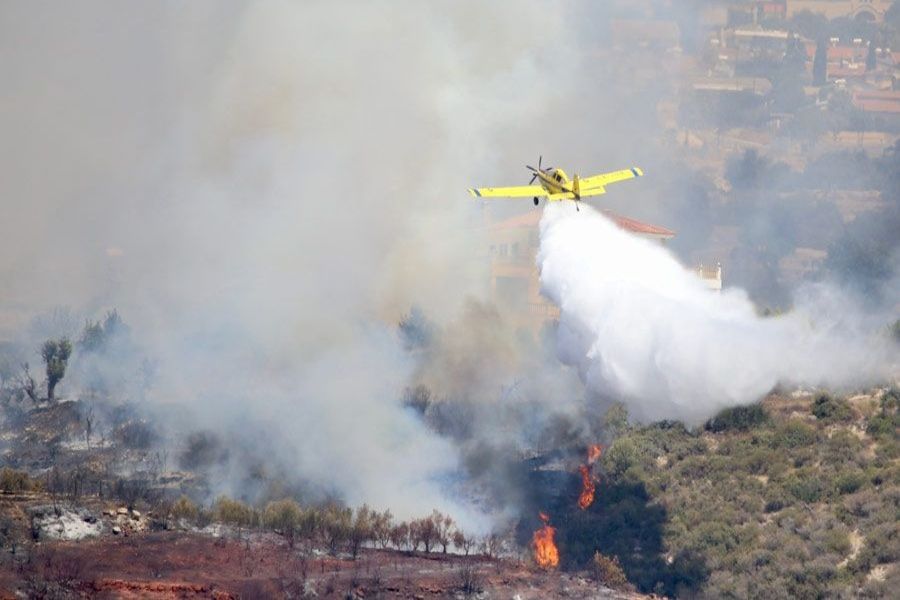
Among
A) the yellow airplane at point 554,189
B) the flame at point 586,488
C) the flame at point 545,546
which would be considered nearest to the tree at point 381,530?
the flame at point 545,546

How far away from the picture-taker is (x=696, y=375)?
249ft

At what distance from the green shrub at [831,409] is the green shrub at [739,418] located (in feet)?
6.80

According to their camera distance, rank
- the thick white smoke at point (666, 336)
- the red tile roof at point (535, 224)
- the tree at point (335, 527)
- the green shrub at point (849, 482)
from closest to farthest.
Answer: the tree at point (335, 527), the green shrub at point (849, 482), the thick white smoke at point (666, 336), the red tile roof at point (535, 224)

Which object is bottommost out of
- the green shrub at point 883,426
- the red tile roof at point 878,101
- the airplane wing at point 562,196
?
the green shrub at point 883,426

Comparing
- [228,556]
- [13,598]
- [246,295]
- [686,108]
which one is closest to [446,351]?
[246,295]

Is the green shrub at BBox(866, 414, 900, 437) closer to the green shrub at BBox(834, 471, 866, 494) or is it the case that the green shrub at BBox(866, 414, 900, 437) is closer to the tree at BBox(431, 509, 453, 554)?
the green shrub at BBox(834, 471, 866, 494)

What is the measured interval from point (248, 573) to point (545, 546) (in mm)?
13713

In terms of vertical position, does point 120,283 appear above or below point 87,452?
above

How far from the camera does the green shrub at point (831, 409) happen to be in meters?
79.2

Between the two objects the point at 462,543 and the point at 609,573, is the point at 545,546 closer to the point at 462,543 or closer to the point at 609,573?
the point at 462,543

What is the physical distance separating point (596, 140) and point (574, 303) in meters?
73.8

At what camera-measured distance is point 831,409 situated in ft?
262

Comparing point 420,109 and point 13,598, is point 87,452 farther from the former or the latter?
point 420,109

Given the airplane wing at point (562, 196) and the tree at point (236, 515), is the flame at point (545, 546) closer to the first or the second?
the tree at point (236, 515)
